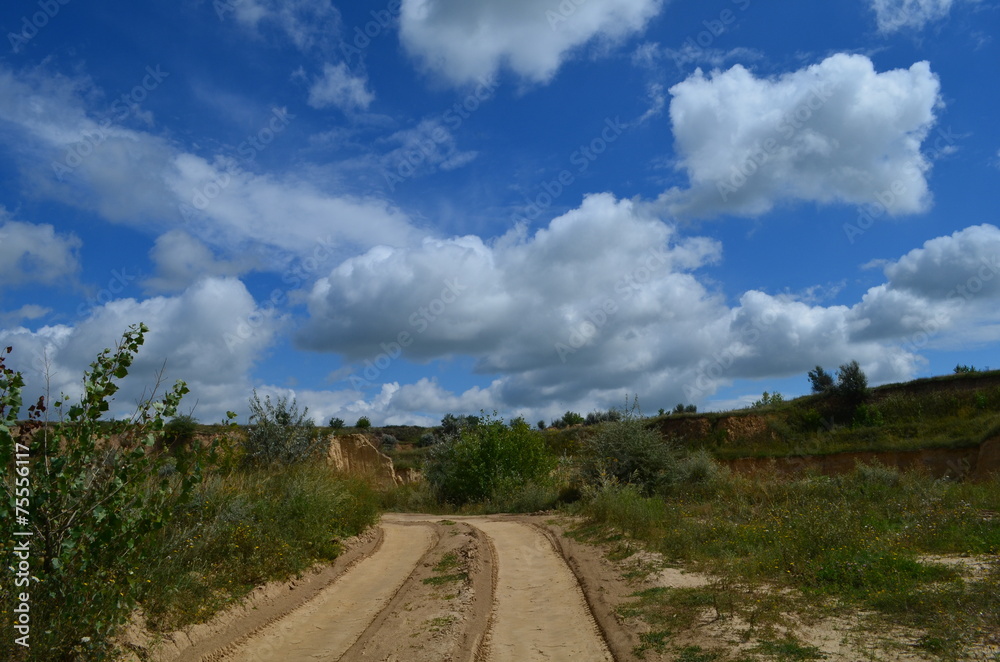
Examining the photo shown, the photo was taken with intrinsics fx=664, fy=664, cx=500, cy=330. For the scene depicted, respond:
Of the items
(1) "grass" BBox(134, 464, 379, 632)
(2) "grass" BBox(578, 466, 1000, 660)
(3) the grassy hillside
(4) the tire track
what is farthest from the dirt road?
(3) the grassy hillside

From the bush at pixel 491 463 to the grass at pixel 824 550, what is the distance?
11848mm

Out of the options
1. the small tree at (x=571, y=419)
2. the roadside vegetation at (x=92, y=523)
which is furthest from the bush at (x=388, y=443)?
the roadside vegetation at (x=92, y=523)

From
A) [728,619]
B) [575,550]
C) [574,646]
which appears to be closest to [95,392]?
[574,646]

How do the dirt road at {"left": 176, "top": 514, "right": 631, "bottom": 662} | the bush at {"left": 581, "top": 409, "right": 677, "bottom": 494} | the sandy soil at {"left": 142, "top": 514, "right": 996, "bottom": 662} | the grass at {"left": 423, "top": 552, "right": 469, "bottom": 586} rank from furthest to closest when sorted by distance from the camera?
the bush at {"left": 581, "top": 409, "right": 677, "bottom": 494}, the grass at {"left": 423, "top": 552, "right": 469, "bottom": 586}, the dirt road at {"left": 176, "top": 514, "right": 631, "bottom": 662}, the sandy soil at {"left": 142, "top": 514, "right": 996, "bottom": 662}

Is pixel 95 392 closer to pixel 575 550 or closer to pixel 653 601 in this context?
pixel 653 601

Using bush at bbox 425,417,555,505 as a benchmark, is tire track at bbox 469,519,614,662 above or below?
below

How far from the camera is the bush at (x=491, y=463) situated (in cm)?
2973

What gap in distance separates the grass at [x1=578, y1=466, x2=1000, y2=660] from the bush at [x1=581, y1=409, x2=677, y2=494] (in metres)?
3.75

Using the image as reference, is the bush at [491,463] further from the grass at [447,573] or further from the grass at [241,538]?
the grass at [447,573]

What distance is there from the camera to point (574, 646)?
7.54 metres

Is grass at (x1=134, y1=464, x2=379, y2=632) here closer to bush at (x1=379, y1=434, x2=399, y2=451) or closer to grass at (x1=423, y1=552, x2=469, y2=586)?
grass at (x1=423, y1=552, x2=469, y2=586)

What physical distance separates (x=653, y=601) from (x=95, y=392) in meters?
7.13

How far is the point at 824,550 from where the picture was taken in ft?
33.9

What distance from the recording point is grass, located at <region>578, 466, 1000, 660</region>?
294 inches
